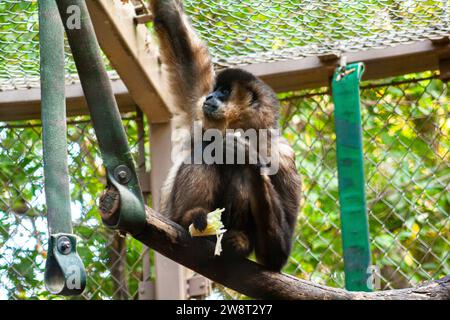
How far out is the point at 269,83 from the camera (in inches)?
252

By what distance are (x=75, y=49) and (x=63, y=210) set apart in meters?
0.76

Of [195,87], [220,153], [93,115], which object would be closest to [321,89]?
[195,87]

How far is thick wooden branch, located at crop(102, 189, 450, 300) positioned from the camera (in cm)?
406

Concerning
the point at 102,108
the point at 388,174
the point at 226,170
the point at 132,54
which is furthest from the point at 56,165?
the point at 388,174

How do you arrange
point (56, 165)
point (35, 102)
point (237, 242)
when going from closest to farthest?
point (56, 165) < point (237, 242) < point (35, 102)

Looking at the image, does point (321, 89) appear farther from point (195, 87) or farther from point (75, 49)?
point (75, 49)

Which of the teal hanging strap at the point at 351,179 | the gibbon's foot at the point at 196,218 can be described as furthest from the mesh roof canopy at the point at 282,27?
the gibbon's foot at the point at 196,218

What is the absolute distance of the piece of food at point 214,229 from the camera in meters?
4.37

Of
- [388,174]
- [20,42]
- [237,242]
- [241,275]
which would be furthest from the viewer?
[388,174]

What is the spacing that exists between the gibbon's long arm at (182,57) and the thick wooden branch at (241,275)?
1489 mm

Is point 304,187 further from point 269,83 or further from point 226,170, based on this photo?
point 226,170

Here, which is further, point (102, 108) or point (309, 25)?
point (309, 25)

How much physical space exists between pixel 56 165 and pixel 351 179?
2.28 meters

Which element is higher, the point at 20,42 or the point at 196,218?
the point at 20,42
